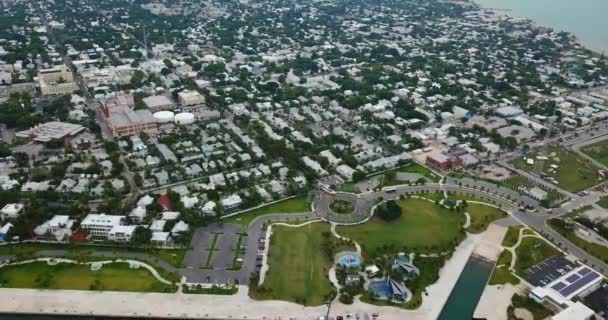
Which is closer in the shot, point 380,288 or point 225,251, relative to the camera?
point 380,288

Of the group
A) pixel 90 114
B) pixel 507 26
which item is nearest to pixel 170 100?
pixel 90 114

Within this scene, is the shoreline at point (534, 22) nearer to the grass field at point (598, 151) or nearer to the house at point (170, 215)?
the grass field at point (598, 151)

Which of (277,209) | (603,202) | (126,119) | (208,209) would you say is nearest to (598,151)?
(603,202)

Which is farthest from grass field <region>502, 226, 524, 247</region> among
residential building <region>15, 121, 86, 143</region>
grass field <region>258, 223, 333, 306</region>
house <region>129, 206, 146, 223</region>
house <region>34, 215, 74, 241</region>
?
residential building <region>15, 121, 86, 143</region>

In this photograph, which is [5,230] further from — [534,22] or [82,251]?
[534,22]

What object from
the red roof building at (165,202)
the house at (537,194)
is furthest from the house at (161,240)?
the house at (537,194)

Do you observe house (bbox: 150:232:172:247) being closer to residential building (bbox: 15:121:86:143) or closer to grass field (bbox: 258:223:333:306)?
grass field (bbox: 258:223:333:306)
